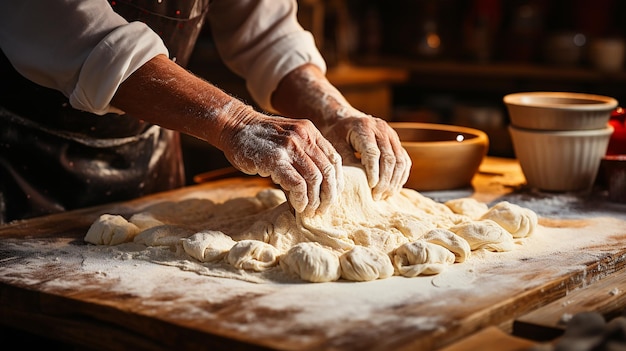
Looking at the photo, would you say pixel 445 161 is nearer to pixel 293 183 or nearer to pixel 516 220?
pixel 516 220

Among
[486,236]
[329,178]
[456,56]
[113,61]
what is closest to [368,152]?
[329,178]

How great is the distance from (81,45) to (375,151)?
70cm

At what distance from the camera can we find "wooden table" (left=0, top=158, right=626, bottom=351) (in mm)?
1216

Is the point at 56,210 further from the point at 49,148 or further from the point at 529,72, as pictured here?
the point at 529,72

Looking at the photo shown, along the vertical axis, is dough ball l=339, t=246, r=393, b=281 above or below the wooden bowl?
above

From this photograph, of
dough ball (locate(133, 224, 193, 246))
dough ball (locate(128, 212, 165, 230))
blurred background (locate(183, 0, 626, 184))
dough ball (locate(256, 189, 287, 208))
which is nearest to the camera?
dough ball (locate(133, 224, 193, 246))

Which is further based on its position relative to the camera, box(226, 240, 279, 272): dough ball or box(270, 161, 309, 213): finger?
box(270, 161, 309, 213): finger

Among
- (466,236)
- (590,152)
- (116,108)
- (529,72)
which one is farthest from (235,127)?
(529,72)

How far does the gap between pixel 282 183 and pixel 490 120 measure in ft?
10.8

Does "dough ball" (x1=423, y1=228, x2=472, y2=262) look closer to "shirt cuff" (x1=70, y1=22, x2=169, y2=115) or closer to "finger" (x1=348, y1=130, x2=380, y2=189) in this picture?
"finger" (x1=348, y1=130, x2=380, y2=189)

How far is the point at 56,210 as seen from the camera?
6.99 feet

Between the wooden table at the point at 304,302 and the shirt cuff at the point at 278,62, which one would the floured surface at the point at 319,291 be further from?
the shirt cuff at the point at 278,62

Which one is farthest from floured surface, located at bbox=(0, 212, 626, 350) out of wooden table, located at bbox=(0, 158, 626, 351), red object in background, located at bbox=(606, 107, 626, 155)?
red object in background, located at bbox=(606, 107, 626, 155)

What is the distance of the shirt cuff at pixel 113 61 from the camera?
5.60 ft
